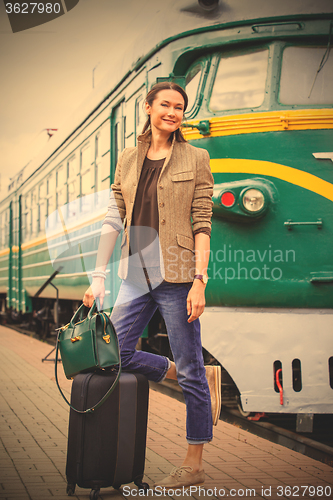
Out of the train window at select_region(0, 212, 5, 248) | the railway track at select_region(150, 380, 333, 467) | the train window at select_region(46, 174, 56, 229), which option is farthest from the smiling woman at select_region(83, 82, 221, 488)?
the train window at select_region(0, 212, 5, 248)

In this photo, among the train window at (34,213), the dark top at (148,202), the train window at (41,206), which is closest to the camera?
the dark top at (148,202)

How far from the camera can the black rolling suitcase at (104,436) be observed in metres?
2.65

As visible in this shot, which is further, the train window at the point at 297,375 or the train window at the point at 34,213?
the train window at the point at 34,213

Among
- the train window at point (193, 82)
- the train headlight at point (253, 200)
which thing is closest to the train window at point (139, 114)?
the train window at point (193, 82)

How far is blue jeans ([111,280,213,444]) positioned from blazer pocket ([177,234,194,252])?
190 mm

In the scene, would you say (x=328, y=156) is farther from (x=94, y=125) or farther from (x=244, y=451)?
(x=94, y=125)

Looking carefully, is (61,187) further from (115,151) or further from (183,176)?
(183,176)

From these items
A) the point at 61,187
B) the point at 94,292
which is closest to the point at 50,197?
the point at 61,187

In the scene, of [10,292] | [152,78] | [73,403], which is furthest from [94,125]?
[10,292]

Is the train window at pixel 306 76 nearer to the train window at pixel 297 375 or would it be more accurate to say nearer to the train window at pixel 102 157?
the train window at pixel 297 375

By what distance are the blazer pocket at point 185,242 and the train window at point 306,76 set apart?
2.02 metres

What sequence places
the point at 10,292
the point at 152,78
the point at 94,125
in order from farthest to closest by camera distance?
1. the point at 10,292
2. the point at 94,125
3. the point at 152,78

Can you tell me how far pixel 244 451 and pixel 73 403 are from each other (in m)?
1.47

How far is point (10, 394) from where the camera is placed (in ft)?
18.9
